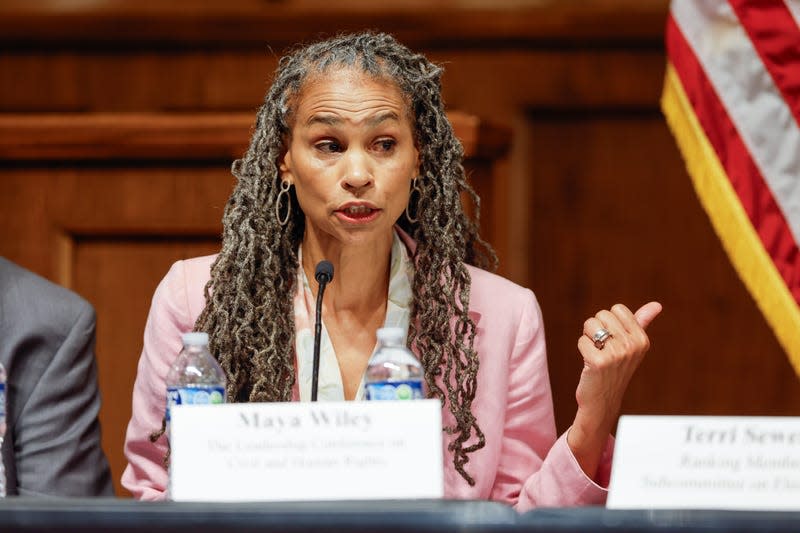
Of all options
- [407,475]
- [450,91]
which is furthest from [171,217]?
[407,475]

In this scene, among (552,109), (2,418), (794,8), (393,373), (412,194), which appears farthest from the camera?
(552,109)

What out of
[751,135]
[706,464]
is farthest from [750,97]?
[706,464]

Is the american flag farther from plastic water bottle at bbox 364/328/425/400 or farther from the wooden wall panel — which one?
the wooden wall panel

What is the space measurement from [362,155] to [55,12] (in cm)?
138

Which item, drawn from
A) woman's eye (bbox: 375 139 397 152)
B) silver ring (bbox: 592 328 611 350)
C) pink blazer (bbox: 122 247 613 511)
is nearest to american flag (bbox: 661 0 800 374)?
pink blazer (bbox: 122 247 613 511)

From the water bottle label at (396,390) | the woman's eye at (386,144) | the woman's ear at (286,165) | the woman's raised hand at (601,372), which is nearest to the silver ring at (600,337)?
the woman's raised hand at (601,372)

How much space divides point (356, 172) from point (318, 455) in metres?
0.55

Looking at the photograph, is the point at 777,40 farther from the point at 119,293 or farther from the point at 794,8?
the point at 119,293

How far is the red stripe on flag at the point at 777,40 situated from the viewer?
199cm

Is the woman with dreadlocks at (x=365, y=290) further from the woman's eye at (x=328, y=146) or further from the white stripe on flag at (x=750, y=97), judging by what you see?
the white stripe on flag at (x=750, y=97)

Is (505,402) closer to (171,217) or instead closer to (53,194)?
(171,217)

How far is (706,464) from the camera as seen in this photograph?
3.69 feet

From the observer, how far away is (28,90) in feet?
9.09

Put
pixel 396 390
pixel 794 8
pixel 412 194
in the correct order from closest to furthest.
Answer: pixel 396 390
pixel 412 194
pixel 794 8
